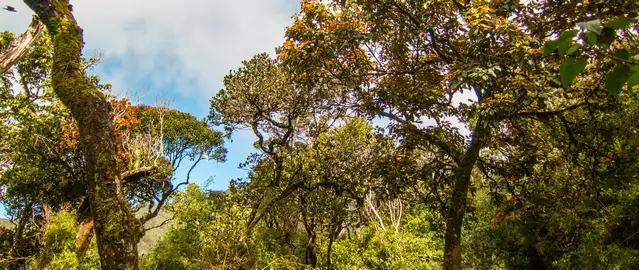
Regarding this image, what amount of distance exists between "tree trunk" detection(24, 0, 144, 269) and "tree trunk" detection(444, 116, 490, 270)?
13.4 ft

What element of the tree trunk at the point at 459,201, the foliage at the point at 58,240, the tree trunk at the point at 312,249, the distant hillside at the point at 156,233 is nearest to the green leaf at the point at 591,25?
the tree trunk at the point at 459,201

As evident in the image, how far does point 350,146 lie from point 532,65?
18.9 ft

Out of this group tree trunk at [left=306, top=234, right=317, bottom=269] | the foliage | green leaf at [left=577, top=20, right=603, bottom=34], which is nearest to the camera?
green leaf at [left=577, top=20, right=603, bottom=34]

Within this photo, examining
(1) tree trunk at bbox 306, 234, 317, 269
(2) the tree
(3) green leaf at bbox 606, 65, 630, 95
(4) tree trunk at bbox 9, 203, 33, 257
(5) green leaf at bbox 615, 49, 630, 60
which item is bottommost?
(3) green leaf at bbox 606, 65, 630, 95

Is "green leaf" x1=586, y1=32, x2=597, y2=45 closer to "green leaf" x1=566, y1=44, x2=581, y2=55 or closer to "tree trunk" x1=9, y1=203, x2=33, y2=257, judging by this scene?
"green leaf" x1=566, y1=44, x2=581, y2=55

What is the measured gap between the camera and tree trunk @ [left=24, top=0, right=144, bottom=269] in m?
2.88

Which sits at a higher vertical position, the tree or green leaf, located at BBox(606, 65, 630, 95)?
the tree

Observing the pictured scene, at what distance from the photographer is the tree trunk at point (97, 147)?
9.46 feet

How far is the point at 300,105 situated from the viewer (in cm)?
791

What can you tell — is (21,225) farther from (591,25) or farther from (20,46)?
(591,25)

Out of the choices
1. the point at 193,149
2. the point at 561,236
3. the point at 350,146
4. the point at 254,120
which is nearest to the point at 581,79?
the point at 350,146

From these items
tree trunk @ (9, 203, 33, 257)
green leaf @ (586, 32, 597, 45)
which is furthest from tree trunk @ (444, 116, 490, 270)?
tree trunk @ (9, 203, 33, 257)

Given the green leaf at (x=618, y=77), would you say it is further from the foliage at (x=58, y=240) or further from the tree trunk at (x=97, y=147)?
the foliage at (x=58, y=240)

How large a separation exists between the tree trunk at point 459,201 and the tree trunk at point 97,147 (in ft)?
13.4
